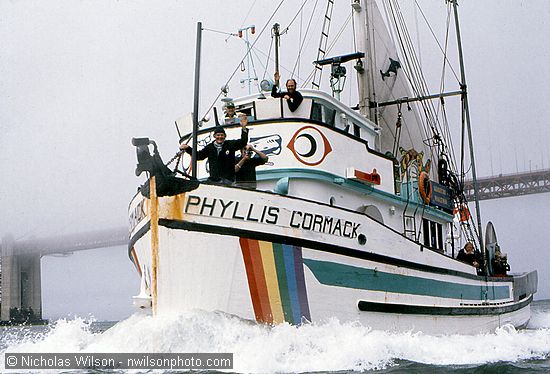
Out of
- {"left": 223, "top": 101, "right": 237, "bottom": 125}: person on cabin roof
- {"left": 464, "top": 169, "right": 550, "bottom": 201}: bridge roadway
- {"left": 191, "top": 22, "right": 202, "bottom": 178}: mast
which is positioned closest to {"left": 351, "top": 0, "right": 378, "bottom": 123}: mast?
{"left": 223, "top": 101, "right": 237, "bottom": 125}: person on cabin roof

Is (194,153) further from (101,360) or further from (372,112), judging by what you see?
(372,112)

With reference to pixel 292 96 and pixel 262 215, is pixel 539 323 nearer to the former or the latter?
pixel 292 96

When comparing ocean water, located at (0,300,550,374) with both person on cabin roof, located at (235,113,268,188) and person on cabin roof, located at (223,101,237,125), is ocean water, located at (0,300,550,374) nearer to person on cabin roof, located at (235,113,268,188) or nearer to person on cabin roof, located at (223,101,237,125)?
person on cabin roof, located at (235,113,268,188)

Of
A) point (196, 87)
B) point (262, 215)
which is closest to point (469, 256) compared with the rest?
point (262, 215)

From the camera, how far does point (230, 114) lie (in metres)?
11.3

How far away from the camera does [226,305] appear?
9.28 metres

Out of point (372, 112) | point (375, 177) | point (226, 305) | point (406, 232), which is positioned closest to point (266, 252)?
point (226, 305)

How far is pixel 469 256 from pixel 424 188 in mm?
2671

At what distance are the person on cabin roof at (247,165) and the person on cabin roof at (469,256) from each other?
22.7ft

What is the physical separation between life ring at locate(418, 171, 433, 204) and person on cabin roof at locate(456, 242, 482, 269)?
2104 millimetres

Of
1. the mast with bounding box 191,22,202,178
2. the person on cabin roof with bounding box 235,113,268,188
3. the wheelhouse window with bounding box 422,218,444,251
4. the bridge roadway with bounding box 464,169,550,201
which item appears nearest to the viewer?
the mast with bounding box 191,22,202,178

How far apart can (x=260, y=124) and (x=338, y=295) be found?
321 centimetres

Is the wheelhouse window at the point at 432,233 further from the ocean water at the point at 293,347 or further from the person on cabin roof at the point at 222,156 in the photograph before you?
the person on cabin roof at the point at 222,156

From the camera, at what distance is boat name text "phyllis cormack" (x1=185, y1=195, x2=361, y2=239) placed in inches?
362
